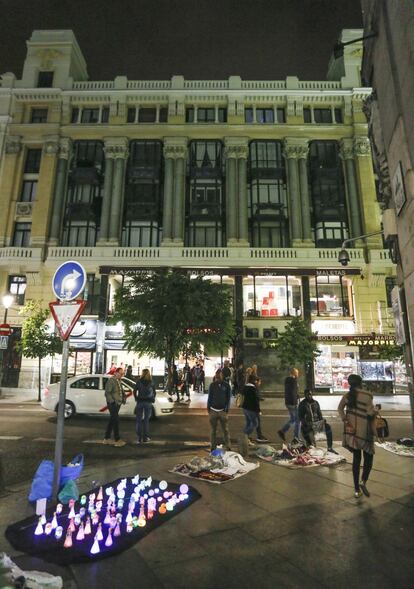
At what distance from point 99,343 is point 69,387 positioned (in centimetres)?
1341

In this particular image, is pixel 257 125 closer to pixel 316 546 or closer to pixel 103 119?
pixel 103 119

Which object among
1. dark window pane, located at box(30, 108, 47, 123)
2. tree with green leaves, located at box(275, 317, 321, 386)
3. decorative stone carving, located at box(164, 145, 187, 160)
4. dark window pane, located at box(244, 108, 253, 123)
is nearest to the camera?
tree with green leaves, located at box(275, 317, 321, 386)

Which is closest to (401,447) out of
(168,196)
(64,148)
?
(168,196)

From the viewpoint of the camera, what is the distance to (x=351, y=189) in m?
29.9

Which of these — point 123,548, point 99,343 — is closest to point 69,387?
point 123,548

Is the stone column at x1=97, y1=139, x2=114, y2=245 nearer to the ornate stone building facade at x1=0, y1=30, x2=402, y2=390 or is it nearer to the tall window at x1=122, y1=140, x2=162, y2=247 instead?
the ornate stone building facade at x1=0, y1=30, x2=402, y2=390

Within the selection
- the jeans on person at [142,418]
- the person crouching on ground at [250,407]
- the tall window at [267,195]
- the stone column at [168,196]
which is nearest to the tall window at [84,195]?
the stone column at [168,196]

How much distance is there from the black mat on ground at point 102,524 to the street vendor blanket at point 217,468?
764mm

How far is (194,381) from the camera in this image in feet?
80.7

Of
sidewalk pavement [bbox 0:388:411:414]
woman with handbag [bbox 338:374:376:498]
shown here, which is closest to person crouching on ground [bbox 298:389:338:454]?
woman with handbag [bbox 338:374:376:498]

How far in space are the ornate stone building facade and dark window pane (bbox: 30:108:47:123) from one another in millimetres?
169

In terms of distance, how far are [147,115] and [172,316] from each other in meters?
23.2

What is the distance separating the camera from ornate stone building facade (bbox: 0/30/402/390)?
90.3 ft

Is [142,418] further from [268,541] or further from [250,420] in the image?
[268,541]
